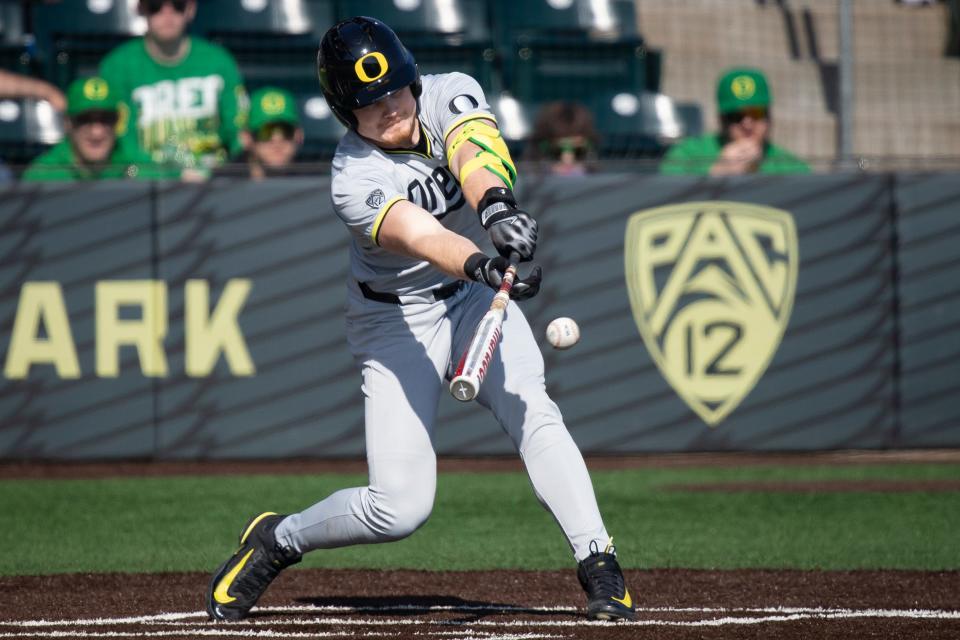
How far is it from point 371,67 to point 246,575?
1635 mm

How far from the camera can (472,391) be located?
381 cm

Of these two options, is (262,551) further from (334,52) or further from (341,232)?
(341,232)

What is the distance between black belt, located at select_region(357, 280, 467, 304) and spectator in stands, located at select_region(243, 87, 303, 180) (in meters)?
4.04

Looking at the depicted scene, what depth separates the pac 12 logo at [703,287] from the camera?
8.47m

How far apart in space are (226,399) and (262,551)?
3721mm

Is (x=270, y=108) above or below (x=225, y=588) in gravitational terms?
above

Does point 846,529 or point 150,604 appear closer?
point 150,604

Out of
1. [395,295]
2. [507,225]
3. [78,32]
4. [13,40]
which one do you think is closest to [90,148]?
[78,32]

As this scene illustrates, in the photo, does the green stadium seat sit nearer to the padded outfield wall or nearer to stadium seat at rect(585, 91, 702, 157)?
stadium seat at rect(585, 91, 702, 157)

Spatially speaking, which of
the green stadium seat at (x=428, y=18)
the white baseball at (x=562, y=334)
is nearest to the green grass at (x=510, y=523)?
the white baseball at (x=562, y=334)

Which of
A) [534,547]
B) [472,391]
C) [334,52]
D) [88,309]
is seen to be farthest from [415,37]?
[472,391]

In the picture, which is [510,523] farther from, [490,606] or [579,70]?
[579,70]

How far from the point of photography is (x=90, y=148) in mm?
8602

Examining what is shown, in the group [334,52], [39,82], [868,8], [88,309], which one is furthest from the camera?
[868,8]
